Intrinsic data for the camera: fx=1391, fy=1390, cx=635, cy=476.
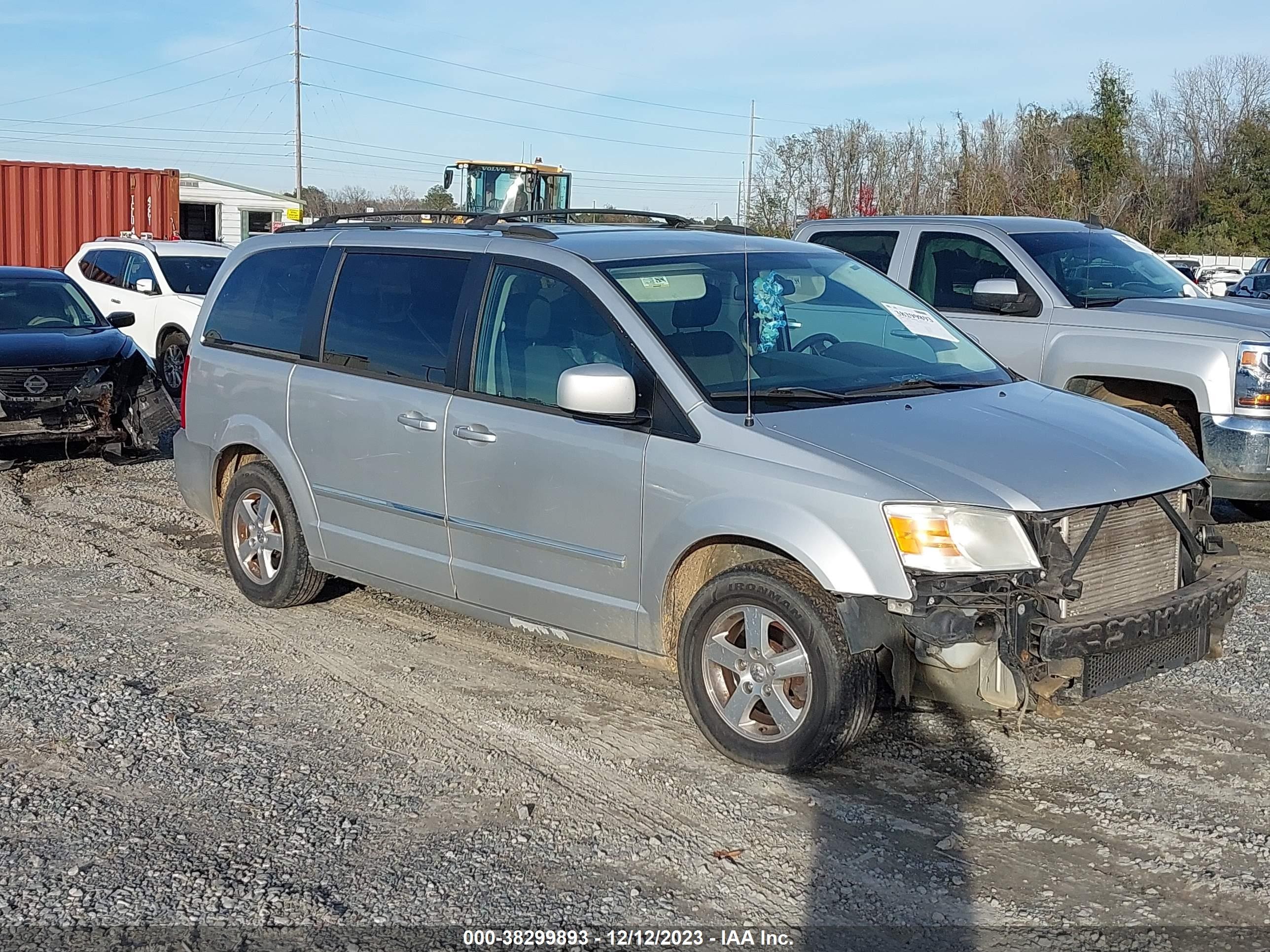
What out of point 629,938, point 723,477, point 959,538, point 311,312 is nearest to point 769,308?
point 723,477

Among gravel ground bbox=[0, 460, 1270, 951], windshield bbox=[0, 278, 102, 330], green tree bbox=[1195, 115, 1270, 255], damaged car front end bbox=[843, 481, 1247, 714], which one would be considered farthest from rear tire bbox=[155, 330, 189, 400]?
green tree bbox=[1195, 115, 1270, 255]

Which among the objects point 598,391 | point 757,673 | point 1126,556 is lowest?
point 757,673

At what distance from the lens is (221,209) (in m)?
39.0

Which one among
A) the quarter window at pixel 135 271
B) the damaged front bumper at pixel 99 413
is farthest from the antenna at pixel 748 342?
the quarter window at pixel 135 271

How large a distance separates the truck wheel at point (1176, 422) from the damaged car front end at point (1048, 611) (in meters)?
3.68

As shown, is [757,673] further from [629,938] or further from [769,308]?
[769,308]

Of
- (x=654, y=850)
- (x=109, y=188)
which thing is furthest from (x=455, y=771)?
(x=109, y=188)

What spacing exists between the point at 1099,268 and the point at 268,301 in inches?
214

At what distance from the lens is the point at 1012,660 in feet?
14.2

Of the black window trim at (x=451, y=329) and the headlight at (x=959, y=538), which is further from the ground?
the black window trim at (x=451, y=329)

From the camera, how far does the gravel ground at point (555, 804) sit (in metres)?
3.77

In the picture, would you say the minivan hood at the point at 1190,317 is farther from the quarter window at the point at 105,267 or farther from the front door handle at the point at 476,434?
the quarter window at the point at 105,267

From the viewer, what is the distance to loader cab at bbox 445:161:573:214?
25.6 m

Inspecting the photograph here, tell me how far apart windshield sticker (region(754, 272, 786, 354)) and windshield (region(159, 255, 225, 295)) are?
11.7 m
